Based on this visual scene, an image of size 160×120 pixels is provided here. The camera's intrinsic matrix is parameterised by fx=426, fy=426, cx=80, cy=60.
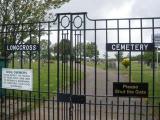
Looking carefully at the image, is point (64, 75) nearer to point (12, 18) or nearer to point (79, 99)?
point (79, 99)

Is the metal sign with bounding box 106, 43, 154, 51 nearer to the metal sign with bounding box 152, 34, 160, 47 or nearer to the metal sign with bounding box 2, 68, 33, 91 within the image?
the metal sign with bounding box 152, 34, 160, 47

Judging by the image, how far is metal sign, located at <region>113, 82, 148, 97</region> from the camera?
860 centimetres

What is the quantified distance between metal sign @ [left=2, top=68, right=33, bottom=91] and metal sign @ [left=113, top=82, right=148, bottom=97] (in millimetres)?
2019

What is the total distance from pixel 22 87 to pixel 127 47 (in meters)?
2.67

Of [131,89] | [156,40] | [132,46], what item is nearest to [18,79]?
[131,89]

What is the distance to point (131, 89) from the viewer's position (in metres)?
8.66

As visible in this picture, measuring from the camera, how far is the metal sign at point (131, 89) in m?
8.60

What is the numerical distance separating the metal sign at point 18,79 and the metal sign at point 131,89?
2019 mm

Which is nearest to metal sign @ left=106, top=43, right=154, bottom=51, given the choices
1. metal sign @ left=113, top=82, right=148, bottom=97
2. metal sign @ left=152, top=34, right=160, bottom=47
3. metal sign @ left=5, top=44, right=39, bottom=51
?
metal sign @ left=152, top=34, right=160, bottom=47

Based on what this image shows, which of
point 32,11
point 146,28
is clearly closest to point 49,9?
point 32,11

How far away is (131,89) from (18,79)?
8.75 feet

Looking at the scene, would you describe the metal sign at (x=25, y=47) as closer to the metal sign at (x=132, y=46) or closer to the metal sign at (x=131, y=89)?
the metal sign at (x=132, y=46)

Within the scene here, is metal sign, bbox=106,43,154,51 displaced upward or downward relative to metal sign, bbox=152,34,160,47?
downward

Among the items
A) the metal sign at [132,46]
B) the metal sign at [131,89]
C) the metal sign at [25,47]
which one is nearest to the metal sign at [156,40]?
the metal sign at [132,46]
